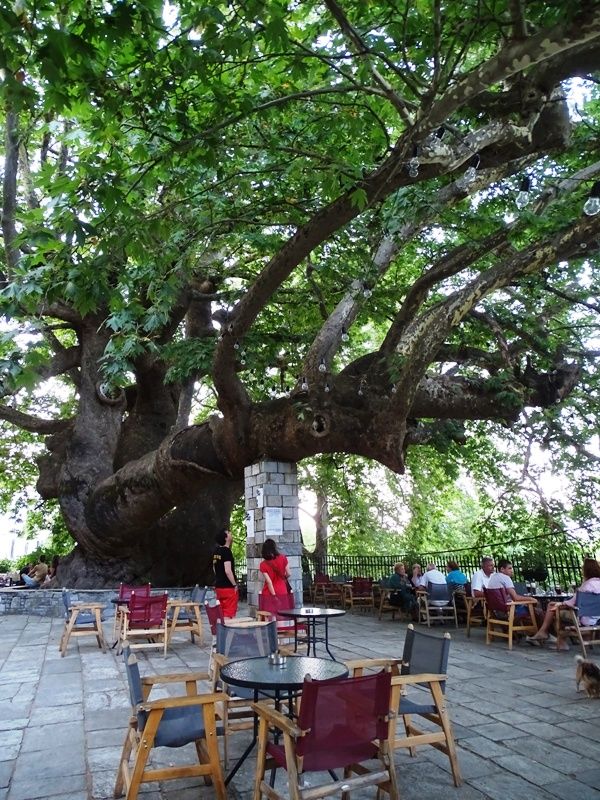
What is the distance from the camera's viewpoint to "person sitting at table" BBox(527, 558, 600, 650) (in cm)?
707

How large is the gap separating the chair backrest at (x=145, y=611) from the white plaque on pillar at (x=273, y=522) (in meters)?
1.98

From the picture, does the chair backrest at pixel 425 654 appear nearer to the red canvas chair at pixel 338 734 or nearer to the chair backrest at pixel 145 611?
the red canvas chair at pixel 338 734

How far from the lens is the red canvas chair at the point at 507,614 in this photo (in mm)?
7859

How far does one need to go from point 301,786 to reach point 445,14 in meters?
4.93

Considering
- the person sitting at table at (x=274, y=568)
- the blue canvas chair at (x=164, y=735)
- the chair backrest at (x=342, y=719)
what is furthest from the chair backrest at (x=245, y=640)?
the person sitting at table at (x=274, y=568)

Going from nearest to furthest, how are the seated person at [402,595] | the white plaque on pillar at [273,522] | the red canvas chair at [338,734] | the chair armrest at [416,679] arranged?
the red canvas chair at [338,734], the chair armrest at [416,679], the white plaque on pillar at [273,522], the seated person at [402,595]

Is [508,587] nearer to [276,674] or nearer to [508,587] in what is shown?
[508,587]

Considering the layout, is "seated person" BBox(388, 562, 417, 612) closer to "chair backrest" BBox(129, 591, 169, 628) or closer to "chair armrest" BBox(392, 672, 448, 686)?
"chair backrest" BBox(129, 591, 169, 628)

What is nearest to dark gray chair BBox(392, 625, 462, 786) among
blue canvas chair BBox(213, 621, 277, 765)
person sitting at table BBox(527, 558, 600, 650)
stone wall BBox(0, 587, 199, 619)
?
blue canvas chair BBox(213, 621, 277, 765)

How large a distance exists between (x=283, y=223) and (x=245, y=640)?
4615 millimetres

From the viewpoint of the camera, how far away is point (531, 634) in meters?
8.42

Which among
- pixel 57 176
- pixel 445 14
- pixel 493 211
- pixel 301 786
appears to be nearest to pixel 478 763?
pixel 301 786

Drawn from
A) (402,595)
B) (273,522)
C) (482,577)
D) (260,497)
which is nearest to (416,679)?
(273,522)

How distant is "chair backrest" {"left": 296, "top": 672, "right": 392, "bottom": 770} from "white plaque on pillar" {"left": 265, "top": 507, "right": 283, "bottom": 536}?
6.16 m
